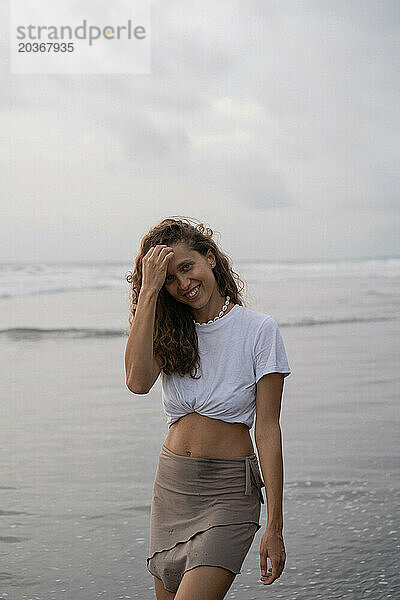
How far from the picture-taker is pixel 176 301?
9.59ft

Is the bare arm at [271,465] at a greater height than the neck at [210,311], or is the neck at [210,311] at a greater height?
the neck at [210,311]

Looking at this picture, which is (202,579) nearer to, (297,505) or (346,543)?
(346,543)

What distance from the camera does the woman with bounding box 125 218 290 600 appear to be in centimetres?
270

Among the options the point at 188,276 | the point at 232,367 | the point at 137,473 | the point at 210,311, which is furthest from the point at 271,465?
the point at 137,473

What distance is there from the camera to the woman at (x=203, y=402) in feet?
8.84

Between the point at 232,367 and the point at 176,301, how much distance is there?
1.05ft

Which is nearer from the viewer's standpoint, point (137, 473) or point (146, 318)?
point (146, 318)

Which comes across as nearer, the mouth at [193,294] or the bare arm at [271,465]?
the bare arm at [271,465]

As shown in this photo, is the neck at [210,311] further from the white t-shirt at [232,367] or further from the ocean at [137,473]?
the ocean at [137,473]

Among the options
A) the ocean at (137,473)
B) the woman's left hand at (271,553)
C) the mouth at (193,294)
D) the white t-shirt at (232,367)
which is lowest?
the ocean at (137,473)

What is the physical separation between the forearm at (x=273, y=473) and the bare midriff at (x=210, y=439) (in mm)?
87

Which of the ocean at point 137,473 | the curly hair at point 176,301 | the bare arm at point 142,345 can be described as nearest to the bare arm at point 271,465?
the curly hair at point 176,301

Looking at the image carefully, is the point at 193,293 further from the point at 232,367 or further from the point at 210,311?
the point at 232,367

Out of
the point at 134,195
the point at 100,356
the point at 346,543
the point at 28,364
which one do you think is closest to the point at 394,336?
the point at 100,356
